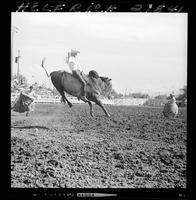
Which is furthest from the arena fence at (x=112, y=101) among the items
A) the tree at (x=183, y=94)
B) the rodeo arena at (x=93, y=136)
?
the tree at (x=183, y=94)

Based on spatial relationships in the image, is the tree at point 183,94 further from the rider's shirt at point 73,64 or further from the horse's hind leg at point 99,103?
the rider's shirt at point 73,64

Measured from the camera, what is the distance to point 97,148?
2297 millimetres

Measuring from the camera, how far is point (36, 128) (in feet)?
7.64

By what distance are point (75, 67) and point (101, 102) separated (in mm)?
286

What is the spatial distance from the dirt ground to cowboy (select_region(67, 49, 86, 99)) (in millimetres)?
114

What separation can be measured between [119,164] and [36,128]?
1.93 feet

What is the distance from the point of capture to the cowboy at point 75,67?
2.29 meters

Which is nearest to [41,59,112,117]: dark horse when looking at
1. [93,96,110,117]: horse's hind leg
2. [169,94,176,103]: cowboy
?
[93,96,110,117]: horse's hind leg

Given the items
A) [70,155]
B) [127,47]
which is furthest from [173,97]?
[70,155]

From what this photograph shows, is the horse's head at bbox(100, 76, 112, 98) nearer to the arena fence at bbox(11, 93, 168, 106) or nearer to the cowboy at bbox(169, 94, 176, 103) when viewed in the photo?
the arena fence at bbox(11, 93, 168, 106)

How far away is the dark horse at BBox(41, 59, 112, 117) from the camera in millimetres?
2312

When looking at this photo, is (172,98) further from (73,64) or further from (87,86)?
(73,64)
